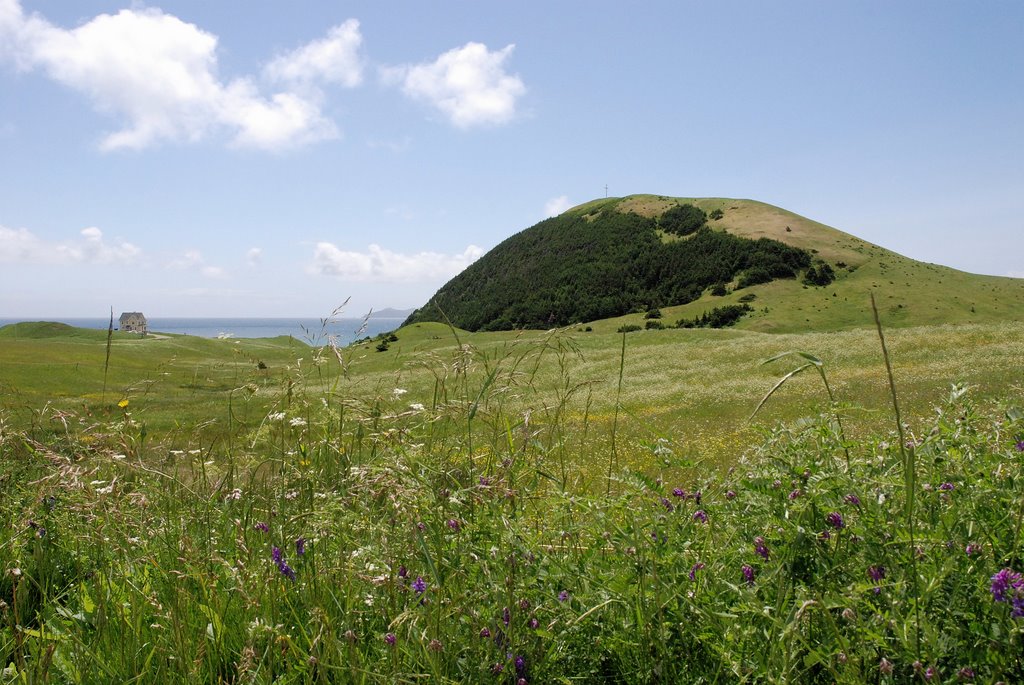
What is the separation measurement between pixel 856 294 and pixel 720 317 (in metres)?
17.4

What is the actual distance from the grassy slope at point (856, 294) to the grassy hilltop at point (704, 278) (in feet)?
0.58

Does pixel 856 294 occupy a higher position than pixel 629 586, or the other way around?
pixel 856 294

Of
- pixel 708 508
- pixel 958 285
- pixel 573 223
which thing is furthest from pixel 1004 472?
pixel 573 223

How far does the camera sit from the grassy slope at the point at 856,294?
224 ft

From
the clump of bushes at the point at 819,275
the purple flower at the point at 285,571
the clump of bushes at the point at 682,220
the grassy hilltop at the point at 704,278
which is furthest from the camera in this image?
the clump of bushes at the point at 682,220

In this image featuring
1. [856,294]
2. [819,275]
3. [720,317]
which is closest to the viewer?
[720,317]

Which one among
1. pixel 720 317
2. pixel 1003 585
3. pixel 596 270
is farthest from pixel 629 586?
pixel 596 270

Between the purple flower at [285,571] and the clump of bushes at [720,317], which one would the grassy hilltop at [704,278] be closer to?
the clump of bushes at [720,317]

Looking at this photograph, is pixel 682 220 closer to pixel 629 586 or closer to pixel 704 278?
pixel 704 278

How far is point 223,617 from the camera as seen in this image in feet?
9.53

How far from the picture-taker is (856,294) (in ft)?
251

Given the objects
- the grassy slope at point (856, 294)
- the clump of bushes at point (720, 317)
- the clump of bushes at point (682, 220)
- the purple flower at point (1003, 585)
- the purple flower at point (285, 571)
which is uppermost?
the clump of bushes at point (682, 220)

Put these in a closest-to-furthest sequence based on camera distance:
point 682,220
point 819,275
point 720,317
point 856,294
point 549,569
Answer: point 549,569 < point 720,317 < point 856,294 < point 819,275 < point 682,220

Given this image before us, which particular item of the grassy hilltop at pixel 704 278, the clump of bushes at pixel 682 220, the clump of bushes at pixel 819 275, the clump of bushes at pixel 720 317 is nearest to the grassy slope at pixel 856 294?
the grassy hilltop at pixel 704 278
